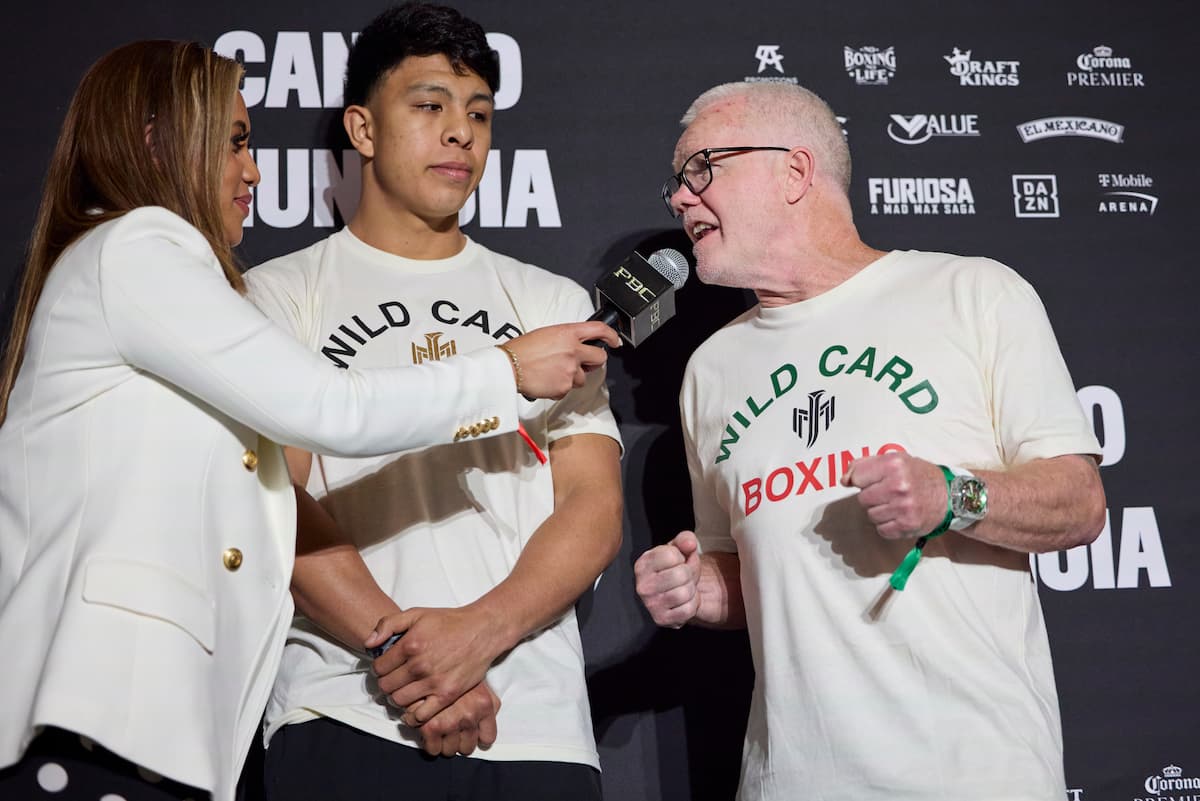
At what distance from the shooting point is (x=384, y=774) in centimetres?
199

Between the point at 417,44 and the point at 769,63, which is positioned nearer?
the point at 417,44

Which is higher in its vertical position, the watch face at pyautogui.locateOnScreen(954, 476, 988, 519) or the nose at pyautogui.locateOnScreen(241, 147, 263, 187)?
the nose at pyautogui.locateOnScreen(241, 147, 263, 187)

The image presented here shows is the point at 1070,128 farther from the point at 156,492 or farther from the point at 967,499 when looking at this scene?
the point at 156,492

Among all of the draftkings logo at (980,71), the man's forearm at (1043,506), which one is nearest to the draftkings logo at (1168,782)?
the man's forearm at (1043,506)

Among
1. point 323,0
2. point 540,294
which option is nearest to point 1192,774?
point 540,294

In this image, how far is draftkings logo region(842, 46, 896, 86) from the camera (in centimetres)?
284

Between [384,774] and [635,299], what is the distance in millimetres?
787

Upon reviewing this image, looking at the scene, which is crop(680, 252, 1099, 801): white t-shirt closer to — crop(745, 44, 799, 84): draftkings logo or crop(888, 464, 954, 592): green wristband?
crop(888, 464, 954, 592): green wristband

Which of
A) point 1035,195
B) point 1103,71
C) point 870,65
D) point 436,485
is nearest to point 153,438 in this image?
point 436,485

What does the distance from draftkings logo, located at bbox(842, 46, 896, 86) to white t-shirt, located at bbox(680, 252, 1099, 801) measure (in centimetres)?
72

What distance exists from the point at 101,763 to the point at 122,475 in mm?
317

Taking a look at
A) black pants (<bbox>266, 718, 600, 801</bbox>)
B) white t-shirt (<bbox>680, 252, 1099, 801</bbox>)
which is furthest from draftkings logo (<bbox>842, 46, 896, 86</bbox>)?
black pants (<bbox>266, 718, 600, 801</bbox>)

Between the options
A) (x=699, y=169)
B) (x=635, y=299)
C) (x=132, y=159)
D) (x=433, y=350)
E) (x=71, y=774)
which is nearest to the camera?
(x=71, y=774)

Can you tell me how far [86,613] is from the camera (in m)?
1.46
